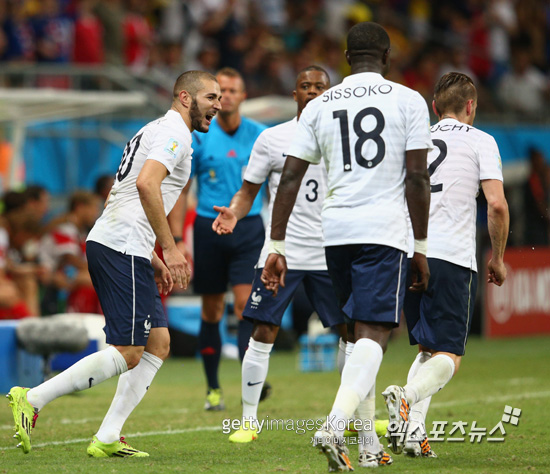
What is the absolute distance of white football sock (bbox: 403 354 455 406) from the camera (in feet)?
18.4

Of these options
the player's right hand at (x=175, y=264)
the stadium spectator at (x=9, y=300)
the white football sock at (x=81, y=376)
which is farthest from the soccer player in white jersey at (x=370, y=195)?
the stadium spectator at (x=9, y=300)

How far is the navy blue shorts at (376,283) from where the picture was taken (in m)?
5.25

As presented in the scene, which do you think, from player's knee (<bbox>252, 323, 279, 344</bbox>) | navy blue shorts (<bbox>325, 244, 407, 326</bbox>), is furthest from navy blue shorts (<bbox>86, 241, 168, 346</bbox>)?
navy blue shorts (<bbox>325, 244, 407, 326</bbox>)

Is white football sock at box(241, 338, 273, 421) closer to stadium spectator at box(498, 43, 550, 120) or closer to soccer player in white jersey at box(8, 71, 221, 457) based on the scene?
soccer player in white jersey at box(8, 71, 221, 457)

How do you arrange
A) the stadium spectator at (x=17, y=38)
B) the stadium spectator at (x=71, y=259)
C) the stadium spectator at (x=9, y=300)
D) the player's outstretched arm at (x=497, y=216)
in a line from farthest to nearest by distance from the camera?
1. the stadium spectator at (x=17, y=38)
2. the stadium spectator at (x=71, y=259)
3. the stadium spectator at (x=9, y=300)
4. the player's outstretched arm at (x=497, y=216)

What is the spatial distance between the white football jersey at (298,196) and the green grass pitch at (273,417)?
121 cm

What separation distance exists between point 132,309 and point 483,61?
16.7 metres

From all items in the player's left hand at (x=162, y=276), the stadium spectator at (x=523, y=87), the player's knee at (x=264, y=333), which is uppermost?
the stadium spectator at (x=523, y=87)

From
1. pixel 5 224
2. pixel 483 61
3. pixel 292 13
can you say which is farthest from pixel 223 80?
pixel 483 61

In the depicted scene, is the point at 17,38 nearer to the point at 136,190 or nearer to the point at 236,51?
the point at 236,51

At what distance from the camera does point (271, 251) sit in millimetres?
5602

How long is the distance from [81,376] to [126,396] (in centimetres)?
32

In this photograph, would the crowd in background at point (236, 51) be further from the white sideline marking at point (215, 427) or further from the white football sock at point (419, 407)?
the white football sock at point (419, 407)

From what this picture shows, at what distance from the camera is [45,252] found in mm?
12547
